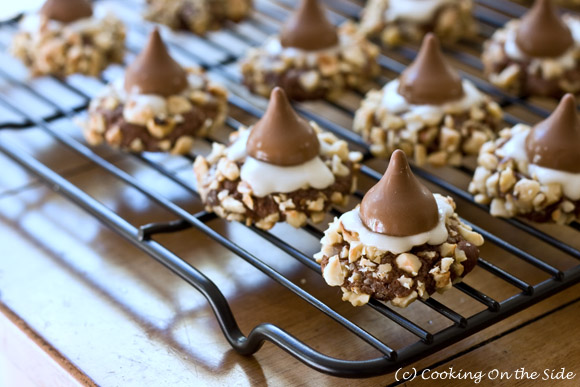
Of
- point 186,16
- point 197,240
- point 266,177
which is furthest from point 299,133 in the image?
point 186,16

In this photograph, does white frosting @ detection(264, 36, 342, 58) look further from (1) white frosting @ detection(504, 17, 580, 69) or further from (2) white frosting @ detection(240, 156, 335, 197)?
(2) white frosting @ detection(240, 156, 335, 197)

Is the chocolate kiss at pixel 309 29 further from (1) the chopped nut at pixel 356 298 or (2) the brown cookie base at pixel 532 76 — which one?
(1) the chopped nut at pixel 356 298

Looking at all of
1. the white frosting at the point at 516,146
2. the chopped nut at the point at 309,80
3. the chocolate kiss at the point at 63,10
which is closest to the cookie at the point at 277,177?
the white frosting at the point at 516,146

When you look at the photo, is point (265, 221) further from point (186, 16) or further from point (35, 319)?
point (186, 16)

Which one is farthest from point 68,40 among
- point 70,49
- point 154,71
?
point 154,71

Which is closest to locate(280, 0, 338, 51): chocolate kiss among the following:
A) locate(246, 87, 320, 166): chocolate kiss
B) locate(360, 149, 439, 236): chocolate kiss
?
locate(246, 87, 320, 166): chocolate kiss

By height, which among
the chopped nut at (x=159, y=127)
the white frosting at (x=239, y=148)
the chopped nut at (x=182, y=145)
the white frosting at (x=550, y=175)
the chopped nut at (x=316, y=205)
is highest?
the white frosting at (x=550, y=175)

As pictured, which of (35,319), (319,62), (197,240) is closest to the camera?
(35,319)
